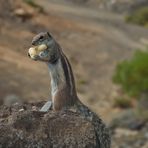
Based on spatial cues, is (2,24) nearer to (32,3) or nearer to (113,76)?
(32,3)

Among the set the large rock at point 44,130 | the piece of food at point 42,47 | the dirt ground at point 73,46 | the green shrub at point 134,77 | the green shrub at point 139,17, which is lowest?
the green shrub at point 139,17

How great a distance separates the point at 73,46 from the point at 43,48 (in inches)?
1878

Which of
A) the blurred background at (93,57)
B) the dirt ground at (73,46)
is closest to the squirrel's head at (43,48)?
the blurred background at (93,57)

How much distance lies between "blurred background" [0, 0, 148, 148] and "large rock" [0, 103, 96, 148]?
25693 millimetres

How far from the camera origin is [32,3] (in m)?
63.9

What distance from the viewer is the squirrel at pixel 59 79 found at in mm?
7316

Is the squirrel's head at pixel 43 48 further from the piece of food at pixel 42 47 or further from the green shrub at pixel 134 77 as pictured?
the green shrub at pixel 134 77

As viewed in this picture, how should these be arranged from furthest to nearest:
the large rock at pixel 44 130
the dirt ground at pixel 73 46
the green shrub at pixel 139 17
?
the green shrub at pixel 139 17 < the dirt ground at pixel 73 46 < the large rock at pixel 44 130

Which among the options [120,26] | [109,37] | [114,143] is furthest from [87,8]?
[114,143]

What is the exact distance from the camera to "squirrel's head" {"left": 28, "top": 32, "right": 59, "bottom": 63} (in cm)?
729

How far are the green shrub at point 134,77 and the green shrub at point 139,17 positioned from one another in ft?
88.3

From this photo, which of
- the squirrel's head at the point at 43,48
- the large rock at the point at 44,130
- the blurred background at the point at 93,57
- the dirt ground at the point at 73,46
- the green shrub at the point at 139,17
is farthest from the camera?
the green shrub at the point at 139,17

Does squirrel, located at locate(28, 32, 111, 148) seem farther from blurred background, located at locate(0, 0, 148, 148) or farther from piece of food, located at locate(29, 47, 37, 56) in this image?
blurred background, located at locate(0, 0, 148, 148)

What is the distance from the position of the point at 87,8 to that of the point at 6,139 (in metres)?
68.1
